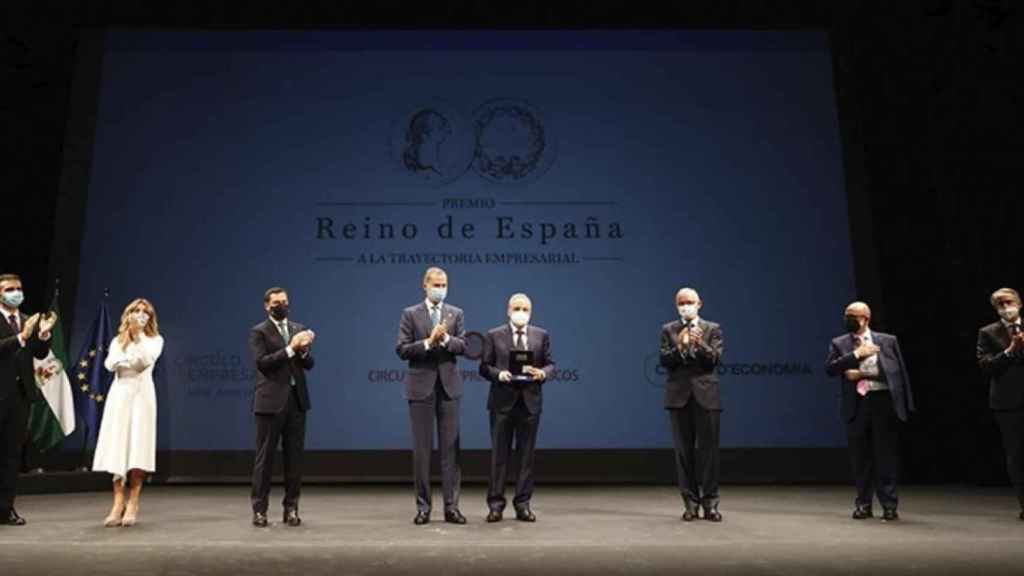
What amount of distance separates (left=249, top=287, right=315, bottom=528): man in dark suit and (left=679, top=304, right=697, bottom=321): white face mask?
233cm

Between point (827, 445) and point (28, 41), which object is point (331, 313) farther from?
point (827, 445)

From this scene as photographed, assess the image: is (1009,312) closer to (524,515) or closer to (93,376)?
(524,515)

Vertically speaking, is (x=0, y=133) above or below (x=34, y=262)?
above

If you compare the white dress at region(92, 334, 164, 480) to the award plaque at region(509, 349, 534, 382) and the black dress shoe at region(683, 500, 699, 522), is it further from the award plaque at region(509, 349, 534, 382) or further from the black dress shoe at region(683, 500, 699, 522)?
the black dress shoe at region(683, 500, 699, 522)

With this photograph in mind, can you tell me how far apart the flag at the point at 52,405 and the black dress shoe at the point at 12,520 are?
7.17 feet

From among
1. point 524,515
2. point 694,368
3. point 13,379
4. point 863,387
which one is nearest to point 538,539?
point 524,515

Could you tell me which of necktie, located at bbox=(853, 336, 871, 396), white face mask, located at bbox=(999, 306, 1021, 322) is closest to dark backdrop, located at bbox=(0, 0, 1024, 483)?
white face mask, located at bbox=(999, 306, 1021, 322)

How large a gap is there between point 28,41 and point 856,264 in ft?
26.5

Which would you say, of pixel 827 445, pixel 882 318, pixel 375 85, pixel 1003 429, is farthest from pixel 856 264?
pixel 375 85

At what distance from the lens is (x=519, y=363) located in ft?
17.5

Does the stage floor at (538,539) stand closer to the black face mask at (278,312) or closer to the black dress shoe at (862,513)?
the black dress shoe at (862,513)

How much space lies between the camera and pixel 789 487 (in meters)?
7.44

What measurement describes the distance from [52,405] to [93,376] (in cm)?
41

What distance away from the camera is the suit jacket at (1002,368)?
537cm
